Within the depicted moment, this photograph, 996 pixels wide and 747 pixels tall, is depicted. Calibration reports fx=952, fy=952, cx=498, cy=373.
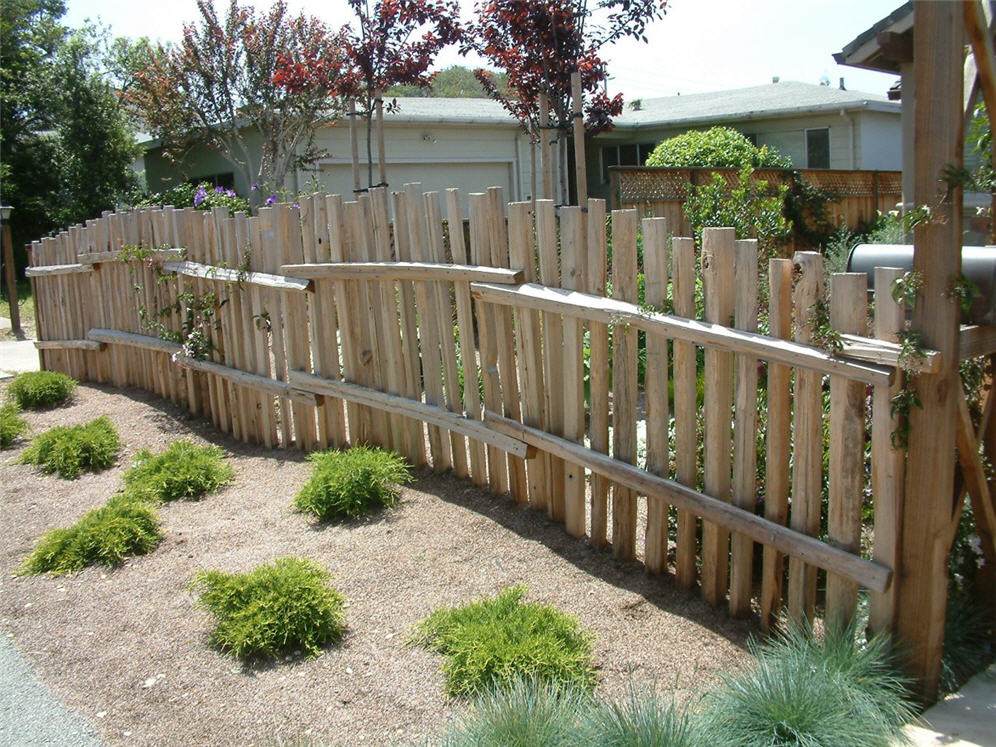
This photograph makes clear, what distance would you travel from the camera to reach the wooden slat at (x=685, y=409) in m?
3.95

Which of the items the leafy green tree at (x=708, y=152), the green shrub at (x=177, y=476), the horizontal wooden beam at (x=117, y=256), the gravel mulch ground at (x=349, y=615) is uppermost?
the leafy green tree at (x=708, y=152)

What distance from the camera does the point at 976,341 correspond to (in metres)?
3.42

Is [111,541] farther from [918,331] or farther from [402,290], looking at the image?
[918,331]

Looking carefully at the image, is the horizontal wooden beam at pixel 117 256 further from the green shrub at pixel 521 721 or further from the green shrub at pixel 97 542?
the green shrub at pixel 521 721

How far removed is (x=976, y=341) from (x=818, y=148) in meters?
16.9

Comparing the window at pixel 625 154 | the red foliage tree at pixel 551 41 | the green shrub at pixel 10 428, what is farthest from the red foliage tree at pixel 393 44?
the window at pixel 625 154

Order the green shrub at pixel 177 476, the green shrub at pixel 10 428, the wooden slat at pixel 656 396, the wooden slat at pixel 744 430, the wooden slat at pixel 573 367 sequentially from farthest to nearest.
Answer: the green shrub at pixel 10 428 < the green shrub at pixel 177 476 < the wooden slat at pixel 573 367 < the wooden slat at pixel 656 396 < the wooden slat at pixel 744 430

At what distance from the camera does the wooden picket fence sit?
3.56m

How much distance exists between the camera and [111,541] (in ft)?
15.9

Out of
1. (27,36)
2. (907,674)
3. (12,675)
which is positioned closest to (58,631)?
(12,675)

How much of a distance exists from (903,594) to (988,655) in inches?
26.5

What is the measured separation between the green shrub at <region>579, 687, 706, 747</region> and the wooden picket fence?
0.99m

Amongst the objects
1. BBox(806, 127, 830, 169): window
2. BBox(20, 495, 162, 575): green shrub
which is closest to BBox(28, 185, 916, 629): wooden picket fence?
BBox(20, 495, 162, 575): green shrub

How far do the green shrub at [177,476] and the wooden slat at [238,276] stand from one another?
1222mm
